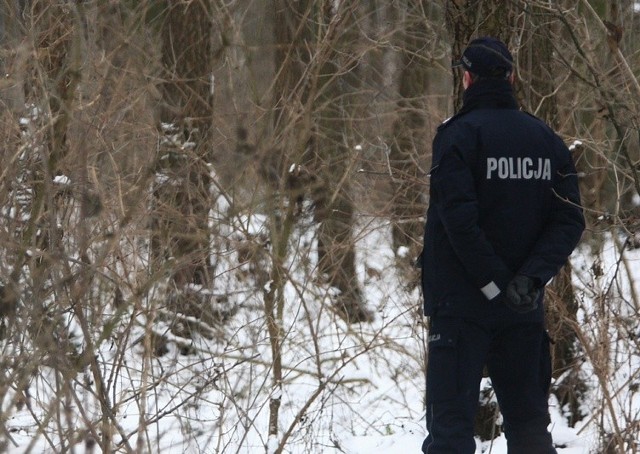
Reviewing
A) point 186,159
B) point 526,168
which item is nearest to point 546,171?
point 526,168

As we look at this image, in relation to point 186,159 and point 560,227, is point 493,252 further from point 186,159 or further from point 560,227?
point 186,159

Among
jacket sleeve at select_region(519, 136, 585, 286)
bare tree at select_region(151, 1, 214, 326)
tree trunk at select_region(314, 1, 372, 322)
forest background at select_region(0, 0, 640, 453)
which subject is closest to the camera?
jacket sleeve at select_region(519, 136, 585, 286)

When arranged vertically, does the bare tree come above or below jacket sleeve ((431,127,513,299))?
above

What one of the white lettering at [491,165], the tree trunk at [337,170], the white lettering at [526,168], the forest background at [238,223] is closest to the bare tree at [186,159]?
the forest background at [238,223]

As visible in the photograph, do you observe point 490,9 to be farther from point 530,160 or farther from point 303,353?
point 303,353

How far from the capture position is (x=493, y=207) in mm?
3732

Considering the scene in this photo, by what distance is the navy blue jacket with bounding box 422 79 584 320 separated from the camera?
11.9 ft

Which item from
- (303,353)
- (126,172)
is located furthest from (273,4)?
(303,353)

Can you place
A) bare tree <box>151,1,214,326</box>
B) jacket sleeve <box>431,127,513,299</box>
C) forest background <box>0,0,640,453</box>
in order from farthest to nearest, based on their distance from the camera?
bare tree <box>151,1,214,326</box> → forest background <box>0,0,640,453</box> → jacket sleeve <box>431,127,513,299</box>

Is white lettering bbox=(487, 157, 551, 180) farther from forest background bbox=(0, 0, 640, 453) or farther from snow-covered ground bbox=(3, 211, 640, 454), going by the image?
snow-covered ground bbox=(3, 211, 640, 454)

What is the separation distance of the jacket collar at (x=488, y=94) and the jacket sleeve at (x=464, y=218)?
215 millimetres

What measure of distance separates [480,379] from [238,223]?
2.49 meters

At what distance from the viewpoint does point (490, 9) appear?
5.30m

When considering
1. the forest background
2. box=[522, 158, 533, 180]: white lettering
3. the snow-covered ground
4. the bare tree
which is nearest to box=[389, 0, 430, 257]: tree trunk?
the forest background
